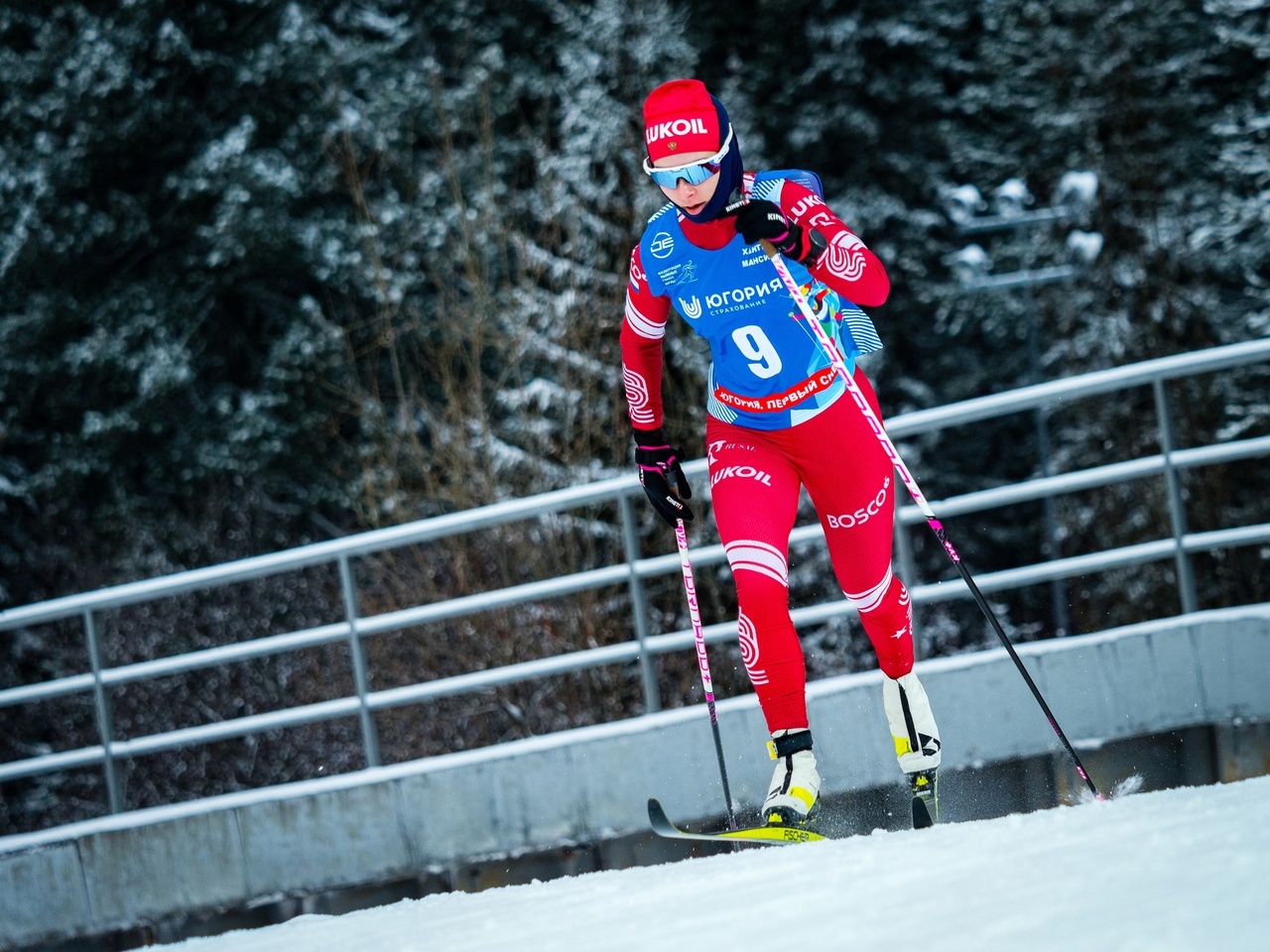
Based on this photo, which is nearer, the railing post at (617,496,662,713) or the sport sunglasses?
the sport sunglasses

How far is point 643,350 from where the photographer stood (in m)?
4.96

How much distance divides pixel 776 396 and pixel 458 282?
18.3 meters

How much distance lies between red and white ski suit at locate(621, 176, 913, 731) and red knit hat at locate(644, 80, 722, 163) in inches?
10.2

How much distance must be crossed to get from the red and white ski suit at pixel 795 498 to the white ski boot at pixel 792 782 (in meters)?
0.06

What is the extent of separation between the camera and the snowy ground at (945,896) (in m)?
2.18

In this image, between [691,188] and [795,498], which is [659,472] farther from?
[691,188]

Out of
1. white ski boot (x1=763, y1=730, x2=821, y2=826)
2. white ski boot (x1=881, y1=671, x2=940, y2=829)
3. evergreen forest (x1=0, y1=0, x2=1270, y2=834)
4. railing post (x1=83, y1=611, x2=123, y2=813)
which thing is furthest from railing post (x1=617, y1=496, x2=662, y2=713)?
evergreen forest (x1=0, y1=0, x2=1270, y2=834)

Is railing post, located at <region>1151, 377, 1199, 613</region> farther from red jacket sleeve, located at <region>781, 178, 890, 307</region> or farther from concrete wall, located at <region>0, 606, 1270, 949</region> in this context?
red jacket sleeve, located at <region>781, 178, 890, 307</region>

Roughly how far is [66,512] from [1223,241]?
17.2 m

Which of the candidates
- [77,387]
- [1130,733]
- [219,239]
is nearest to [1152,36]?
[219,239]

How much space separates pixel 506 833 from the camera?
6137 millimetres

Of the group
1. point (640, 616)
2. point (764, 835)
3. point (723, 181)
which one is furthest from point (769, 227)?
point (640, 616)

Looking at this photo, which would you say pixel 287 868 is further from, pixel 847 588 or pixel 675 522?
pixel 847 588

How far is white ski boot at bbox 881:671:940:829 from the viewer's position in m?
4.68
